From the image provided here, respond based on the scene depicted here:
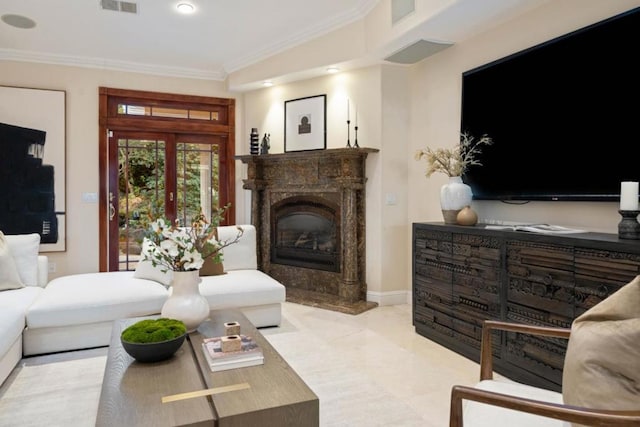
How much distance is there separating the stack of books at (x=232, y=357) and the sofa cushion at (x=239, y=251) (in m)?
2.17

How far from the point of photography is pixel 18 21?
13.7ft

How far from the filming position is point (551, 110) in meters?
2.93

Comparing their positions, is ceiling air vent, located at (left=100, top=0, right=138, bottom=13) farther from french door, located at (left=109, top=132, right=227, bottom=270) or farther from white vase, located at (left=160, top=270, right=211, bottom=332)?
white vase, located at (left=160, top=270, right=211, bottom=332)

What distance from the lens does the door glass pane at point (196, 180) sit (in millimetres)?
5766

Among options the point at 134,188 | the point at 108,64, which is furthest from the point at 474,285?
the point at 108,64

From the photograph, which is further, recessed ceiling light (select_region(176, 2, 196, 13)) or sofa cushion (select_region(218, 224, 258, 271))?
sofa cushion (select_region(218, 224, 258, 271))

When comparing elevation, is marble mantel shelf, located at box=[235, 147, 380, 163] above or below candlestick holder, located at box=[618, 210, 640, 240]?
above

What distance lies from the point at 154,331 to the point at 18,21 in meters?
3.91

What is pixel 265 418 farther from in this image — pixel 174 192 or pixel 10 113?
pixel 10 113

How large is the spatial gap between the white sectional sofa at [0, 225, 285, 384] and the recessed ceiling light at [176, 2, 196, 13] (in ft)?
8.09

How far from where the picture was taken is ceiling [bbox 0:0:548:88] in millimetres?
3576

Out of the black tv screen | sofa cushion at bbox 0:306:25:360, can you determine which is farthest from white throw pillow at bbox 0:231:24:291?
the black tv screen

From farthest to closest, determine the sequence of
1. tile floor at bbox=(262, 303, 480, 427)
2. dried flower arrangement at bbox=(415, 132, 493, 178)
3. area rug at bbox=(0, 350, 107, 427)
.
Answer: dried flower arrangement at bbox=(415, 132, 493, 178)
tile floor at bbox=(262, 303, 480, 427)
area rug at bbox=(0, 350, 107, 427)

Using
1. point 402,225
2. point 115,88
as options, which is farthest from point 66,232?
point 402,225
